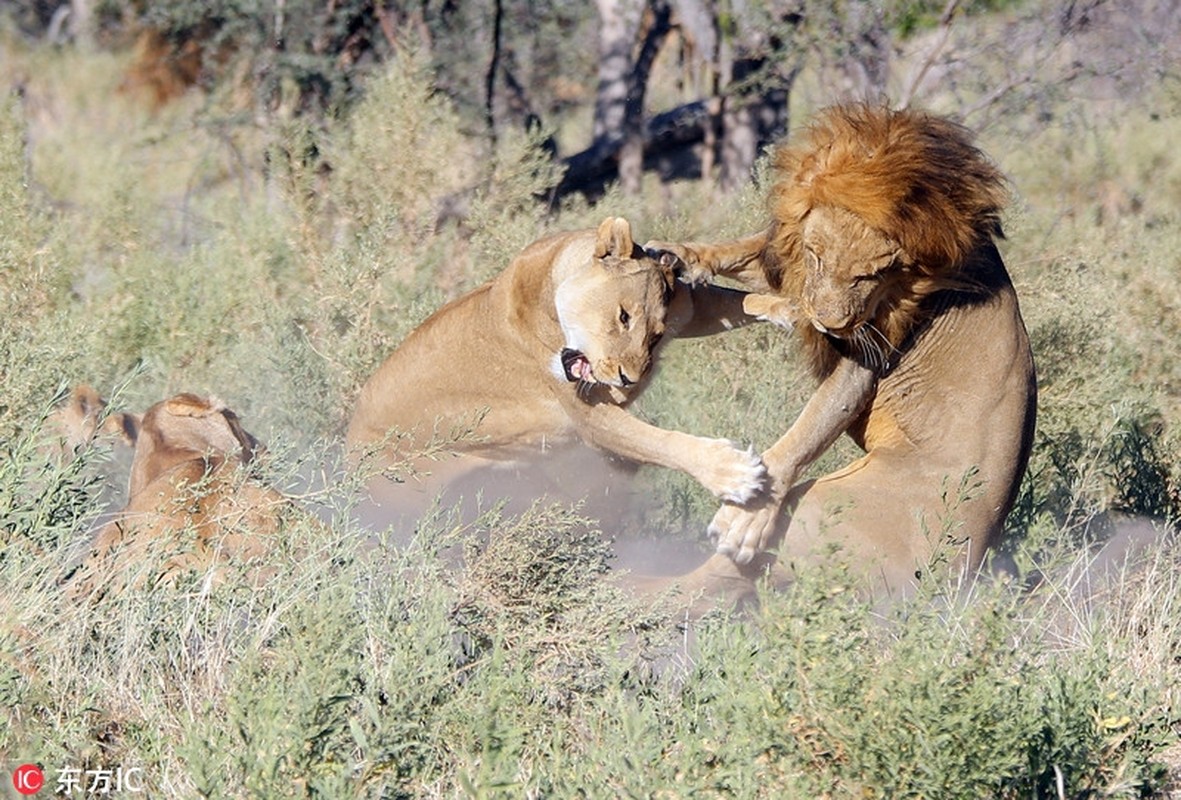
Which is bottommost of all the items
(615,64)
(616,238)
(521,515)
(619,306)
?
(615,64)

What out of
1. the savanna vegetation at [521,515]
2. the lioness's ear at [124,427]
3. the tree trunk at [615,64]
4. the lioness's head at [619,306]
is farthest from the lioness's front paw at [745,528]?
the tree trunk at [615,64]

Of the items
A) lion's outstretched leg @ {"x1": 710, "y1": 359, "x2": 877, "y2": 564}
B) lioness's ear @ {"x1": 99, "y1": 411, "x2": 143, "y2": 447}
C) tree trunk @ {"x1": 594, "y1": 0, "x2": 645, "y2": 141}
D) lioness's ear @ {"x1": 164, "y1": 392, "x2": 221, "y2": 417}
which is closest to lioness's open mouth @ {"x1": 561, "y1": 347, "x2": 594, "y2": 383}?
lion's outstretched leg @ {"x1": 710, "y1": 359, "x2": 877, "y2": 564}

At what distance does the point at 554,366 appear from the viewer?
18.7ft

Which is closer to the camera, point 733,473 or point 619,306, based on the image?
point 733,473

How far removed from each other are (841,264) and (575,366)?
41.6 inches

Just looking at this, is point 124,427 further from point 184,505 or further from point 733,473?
point 733,473

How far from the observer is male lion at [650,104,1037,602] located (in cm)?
499

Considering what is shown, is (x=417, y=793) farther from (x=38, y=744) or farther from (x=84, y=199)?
(x=84, y=199)

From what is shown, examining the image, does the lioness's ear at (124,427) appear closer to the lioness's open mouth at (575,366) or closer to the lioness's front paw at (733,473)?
the lioness's open mouth at (575,366)

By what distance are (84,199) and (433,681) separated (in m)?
8.65

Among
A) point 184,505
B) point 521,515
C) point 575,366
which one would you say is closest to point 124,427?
point 184,505

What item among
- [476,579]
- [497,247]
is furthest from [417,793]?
[497,247]

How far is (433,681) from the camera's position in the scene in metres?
3.97

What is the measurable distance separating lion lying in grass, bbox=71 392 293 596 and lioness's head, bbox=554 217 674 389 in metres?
1.13
